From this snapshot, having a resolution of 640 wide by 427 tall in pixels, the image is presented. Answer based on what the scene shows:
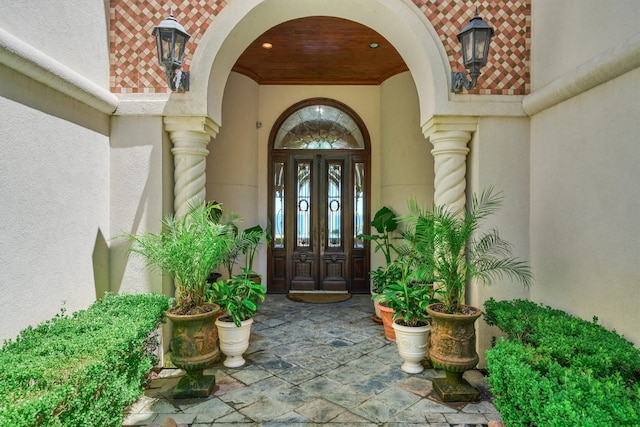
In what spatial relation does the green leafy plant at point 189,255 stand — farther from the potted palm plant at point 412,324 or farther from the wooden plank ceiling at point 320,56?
the wooden plank ceiling at point 320,56

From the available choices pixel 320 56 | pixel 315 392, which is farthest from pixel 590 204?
pixel 320 56

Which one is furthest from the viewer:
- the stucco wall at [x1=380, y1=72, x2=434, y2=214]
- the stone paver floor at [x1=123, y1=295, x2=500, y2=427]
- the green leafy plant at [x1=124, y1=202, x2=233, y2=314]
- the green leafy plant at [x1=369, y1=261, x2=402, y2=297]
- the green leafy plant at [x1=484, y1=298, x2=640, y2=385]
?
the stucco wall at [x1=380, y1=72, x2=434, y2=214]

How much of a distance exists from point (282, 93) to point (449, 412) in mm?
5727

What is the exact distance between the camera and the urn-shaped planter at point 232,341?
145 inches

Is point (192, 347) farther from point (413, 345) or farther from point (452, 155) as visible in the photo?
point (452, 155)

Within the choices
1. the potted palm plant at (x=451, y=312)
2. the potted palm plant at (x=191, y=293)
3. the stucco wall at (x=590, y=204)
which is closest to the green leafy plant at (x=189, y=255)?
the potted palm plant at (x=191, y=293)

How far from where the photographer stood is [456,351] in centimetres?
304

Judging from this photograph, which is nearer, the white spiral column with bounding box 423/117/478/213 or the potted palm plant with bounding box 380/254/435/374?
the potted palm plant with bounding box 380/254/435/374

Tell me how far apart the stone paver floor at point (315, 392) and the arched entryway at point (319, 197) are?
94.9 inches

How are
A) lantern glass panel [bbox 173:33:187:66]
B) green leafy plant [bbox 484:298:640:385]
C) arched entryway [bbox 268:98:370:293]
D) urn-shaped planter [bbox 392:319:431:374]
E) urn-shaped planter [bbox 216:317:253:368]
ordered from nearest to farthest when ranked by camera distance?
green leafy plant [bbox 484:298:640:385]
lantern glass panel [bbox 173:33:187:66]
urn-shaped planter [bbox 392:319:431:374]
urn-shaped planter [bbox 216:317:253:368]
arched entryway [bbox 268:98:370:293]

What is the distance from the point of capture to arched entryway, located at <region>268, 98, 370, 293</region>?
6973 mm

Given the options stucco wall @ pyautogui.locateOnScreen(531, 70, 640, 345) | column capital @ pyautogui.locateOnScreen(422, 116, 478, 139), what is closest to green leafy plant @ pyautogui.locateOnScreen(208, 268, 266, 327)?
column capital @ pyautogui.locateOnScreen(422, 116, 478, 139)

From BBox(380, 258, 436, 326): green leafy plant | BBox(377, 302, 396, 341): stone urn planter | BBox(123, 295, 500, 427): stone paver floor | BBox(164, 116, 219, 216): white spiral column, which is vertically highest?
BBox(164, 116, 219, 216): white spiral column

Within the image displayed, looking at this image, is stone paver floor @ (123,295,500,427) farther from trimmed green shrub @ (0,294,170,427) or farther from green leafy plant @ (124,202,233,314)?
green leafy plant @ (124,202,233,314)
